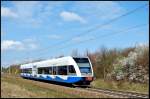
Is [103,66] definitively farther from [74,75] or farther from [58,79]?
[74,75]

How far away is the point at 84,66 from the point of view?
33.3 m

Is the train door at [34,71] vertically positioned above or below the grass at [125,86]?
above

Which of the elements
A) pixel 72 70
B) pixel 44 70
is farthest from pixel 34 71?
pixel 72 70

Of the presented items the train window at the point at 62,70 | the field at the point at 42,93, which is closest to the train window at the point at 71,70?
the train window at the point at 62,70

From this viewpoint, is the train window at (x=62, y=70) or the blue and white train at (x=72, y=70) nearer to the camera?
the blue and white train at (x=72, y=70)

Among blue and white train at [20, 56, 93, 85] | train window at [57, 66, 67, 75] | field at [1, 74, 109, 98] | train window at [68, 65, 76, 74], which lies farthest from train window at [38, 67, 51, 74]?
field at [1, 74, 109, 98]

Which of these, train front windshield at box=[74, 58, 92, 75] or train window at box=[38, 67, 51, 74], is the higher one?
train front windshield at box=[74, 58, 92, 75]

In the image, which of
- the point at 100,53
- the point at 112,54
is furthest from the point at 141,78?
the point at 100,53

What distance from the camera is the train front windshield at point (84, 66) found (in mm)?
32906

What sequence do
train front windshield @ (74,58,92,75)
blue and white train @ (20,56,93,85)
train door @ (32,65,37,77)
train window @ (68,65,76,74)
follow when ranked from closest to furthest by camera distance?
blue and white train @ (20,56,93,85), train front windshield @ (74,58,92,75), train window @ (68,65,76,74), train door @ (32,65,37,77)

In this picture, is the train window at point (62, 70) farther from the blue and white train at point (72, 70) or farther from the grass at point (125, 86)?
the grass at point (125, 86)

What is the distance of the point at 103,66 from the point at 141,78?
38.2 ft

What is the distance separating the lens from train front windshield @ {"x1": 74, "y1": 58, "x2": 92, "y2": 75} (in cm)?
3291

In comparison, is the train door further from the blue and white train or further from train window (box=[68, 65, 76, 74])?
train window (box=[68, 65, 76, 74])
